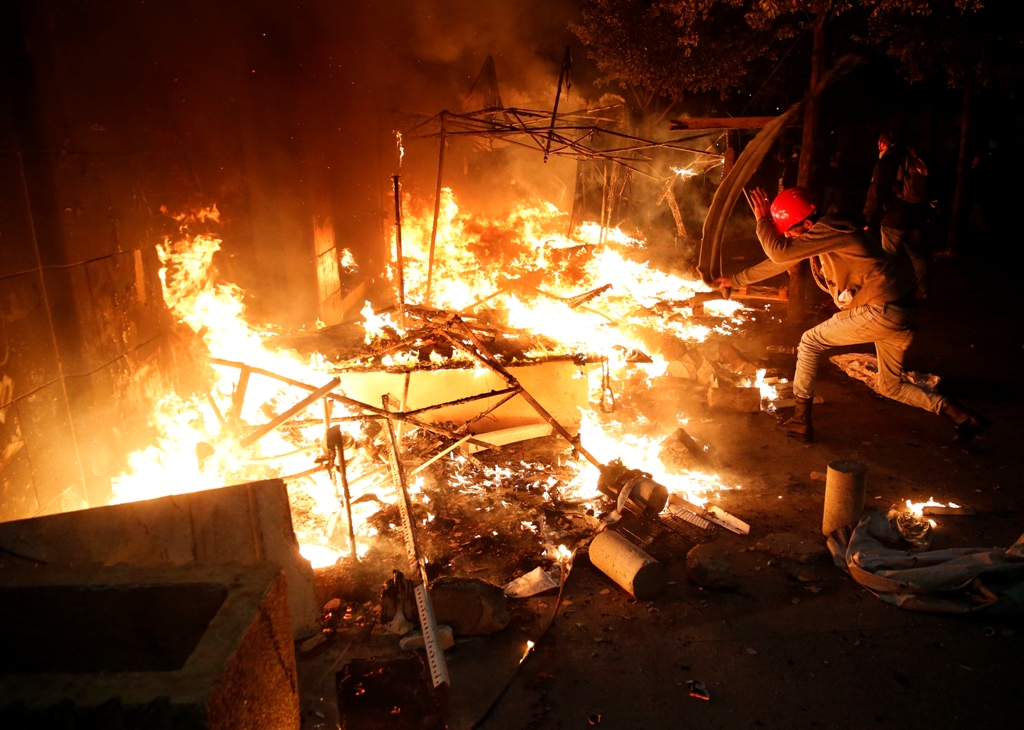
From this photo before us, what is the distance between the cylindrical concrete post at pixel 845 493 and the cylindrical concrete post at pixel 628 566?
150cm

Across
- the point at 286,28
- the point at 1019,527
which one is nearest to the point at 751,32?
the point at 286,28

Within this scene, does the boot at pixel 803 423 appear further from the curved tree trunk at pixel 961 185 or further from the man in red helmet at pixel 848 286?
the curved tree trunk at pixel 961 185

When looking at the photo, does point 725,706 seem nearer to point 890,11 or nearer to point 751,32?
point 890,11

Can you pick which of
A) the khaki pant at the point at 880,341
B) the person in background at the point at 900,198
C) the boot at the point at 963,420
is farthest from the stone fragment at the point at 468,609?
the person in background at the point at 900,198

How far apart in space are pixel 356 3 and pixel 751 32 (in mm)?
9161

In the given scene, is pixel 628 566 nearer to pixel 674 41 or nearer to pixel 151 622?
pixel 151 622

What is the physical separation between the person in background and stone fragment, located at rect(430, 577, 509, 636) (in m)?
9.28

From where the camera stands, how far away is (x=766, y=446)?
6965 mm

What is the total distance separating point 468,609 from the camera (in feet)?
13.3

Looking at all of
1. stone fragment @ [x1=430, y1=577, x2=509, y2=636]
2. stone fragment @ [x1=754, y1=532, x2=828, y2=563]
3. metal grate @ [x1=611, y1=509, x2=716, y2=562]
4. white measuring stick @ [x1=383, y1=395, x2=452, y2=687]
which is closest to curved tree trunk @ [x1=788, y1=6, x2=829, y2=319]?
stone fragment @ [x1=754, y1=532, x2=828, y2=563]

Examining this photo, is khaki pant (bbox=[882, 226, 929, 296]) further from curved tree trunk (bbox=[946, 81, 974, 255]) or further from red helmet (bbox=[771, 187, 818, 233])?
curved tree trunk (bbox=[946, 81, 974, 255])

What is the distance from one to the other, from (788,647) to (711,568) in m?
0.72

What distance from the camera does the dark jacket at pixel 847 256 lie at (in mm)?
6286

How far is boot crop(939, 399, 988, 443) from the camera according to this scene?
6.27 metres
